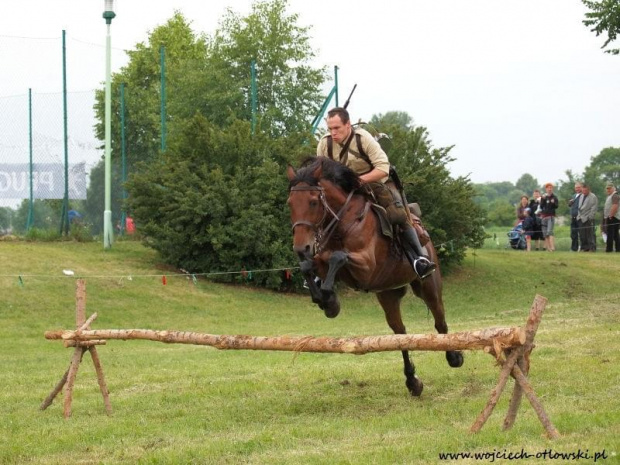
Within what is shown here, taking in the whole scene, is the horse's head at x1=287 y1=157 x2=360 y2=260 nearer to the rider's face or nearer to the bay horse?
the bay horse

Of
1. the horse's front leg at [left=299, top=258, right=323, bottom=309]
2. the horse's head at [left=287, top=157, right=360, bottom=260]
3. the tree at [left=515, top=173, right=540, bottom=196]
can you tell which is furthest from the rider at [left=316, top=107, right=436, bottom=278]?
the tree at [left=515, top=173, right=540, bottom=196]

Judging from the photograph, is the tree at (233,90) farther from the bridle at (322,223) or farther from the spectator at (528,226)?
the bridle at (322,223)

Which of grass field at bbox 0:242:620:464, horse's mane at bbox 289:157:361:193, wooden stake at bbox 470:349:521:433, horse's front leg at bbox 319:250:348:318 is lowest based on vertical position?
grass field at bbox 0:242:620:464

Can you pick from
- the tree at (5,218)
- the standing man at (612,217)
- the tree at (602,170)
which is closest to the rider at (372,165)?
the standing man at (612,217)

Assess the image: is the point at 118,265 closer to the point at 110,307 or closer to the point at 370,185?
the point at 110,307

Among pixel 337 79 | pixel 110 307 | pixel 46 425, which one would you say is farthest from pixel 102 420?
pixel 337 79

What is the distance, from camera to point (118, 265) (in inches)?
1091

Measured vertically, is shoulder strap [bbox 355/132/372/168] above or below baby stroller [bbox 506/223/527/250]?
above

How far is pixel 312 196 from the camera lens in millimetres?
10562

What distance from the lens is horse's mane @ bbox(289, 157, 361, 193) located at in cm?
1075

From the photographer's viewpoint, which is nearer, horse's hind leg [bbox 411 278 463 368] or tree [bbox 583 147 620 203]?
horse's hind leg [bbox 411 278 463 368]

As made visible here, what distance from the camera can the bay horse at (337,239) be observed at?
34.1 feet

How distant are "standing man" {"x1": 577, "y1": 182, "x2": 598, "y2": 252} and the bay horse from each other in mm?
22406

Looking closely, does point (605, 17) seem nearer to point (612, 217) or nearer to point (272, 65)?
point (612, 217)
